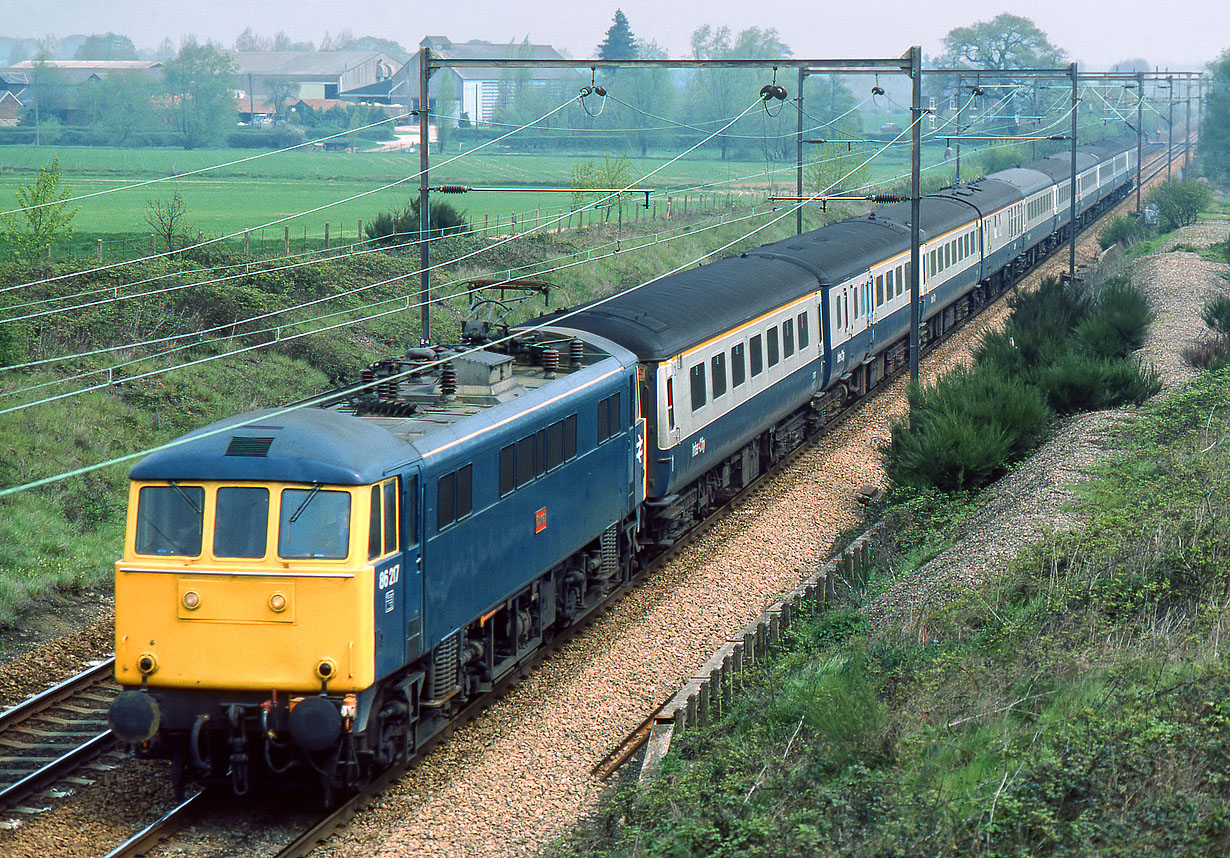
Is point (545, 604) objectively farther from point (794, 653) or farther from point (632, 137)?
point (632, 137)

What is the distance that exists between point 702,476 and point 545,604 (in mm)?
5754

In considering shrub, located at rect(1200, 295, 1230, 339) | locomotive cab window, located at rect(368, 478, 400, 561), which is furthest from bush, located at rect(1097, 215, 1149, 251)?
locomotive cab window, located at rect(368, 478, 400, 561)

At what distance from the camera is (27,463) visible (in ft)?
72.1

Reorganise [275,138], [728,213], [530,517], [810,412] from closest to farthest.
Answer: [530,517], [810,412], [728,213], [275,138]

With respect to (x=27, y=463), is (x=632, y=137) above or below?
above

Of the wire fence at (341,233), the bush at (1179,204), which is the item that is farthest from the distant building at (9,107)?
the bush at (1179,204)

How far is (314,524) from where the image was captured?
35.1 feet

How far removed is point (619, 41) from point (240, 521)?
142135 millimetres

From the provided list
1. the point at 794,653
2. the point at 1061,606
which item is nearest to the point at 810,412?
the point at 794,653

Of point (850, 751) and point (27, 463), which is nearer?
point (850, 751)

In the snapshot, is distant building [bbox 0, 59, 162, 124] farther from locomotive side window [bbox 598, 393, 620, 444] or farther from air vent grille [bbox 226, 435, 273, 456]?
air vent grille [bbox 226, 435, 273, 456]

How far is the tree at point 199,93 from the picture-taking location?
11200cm

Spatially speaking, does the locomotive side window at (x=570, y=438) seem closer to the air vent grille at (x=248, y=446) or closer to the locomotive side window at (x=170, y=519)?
the air vent grille at (x=248, y=446)

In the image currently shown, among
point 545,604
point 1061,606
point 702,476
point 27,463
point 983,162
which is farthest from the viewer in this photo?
point 983,162
